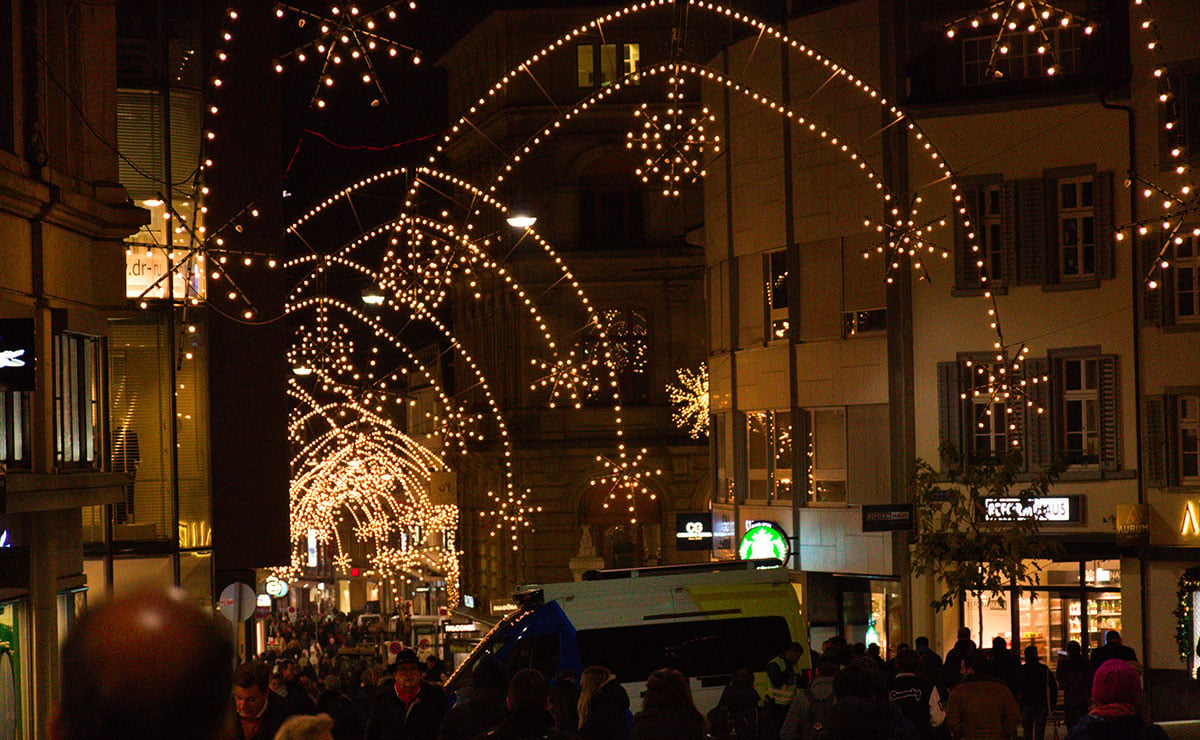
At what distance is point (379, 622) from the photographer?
52438mm

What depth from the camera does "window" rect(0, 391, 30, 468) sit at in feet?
55.4

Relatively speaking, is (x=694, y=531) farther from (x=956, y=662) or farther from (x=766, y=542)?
(x=956, y=662)

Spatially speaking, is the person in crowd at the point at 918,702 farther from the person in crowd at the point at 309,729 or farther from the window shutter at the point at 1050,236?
the window shutter at the point at 1050,236

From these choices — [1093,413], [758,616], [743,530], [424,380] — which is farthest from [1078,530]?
[424,380]

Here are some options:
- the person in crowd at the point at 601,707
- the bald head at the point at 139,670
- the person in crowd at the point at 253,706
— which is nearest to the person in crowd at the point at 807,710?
the person in crowd at the point at 601,707

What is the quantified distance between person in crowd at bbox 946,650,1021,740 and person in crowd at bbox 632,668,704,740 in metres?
2.97

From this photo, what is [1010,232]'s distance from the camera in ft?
94.8

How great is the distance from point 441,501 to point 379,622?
45.6 feet

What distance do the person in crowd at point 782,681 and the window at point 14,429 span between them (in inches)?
317

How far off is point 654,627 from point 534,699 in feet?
30.4

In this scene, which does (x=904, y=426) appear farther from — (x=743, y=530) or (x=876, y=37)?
(x=876, y=37)

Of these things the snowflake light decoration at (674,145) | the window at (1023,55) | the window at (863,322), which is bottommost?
the window at (863,322)

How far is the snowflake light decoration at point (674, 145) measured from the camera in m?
16.7

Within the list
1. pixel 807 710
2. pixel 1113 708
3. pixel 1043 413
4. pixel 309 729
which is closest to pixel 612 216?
pixel 1043 413
